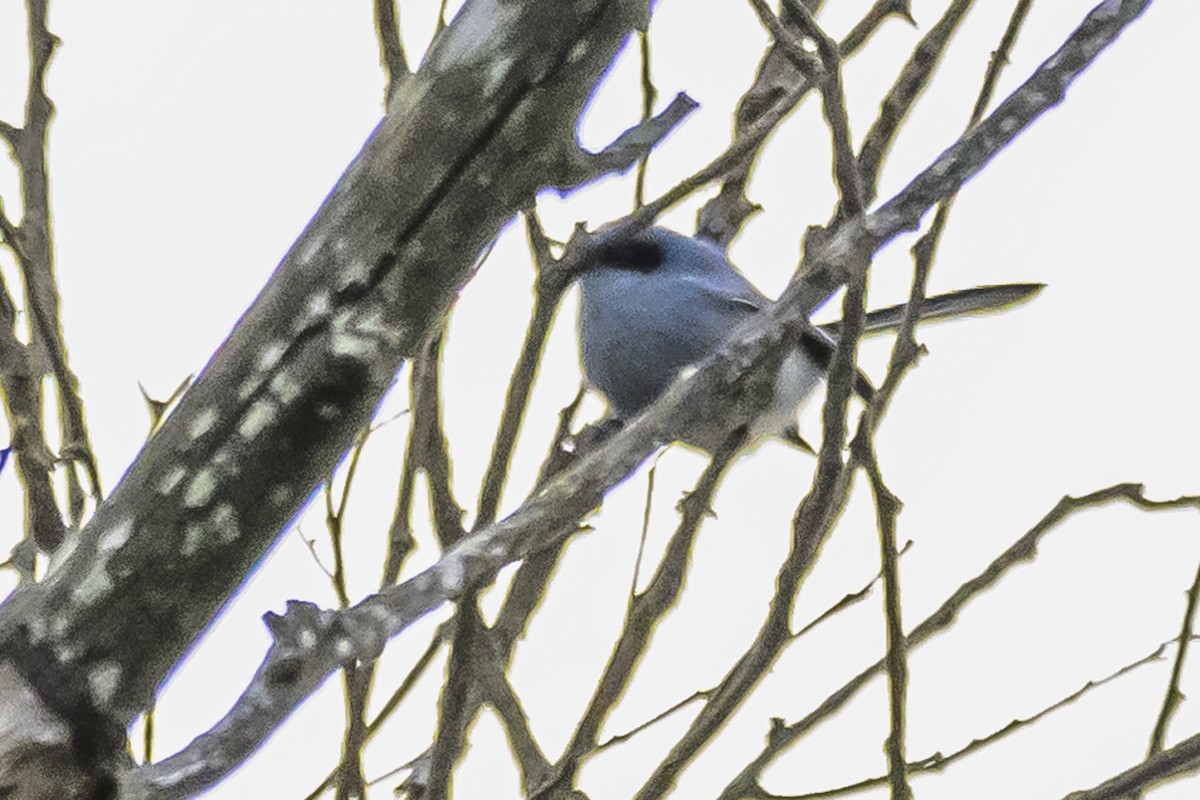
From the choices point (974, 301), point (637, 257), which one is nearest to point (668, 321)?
point (637, 257)

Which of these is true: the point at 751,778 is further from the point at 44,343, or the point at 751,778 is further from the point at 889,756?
the point at 44,343

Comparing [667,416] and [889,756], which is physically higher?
[667,416]

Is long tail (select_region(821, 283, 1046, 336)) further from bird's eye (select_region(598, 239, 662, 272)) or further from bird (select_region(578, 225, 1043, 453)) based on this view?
bird's eye (select_region(598, 239, 662, 272))

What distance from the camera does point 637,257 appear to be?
1734mm

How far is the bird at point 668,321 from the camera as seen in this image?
5.32ft

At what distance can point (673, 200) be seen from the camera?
2.40 ft

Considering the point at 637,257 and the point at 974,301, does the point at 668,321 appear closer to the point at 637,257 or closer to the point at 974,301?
the point at 637,257

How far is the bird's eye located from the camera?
5.66 feet

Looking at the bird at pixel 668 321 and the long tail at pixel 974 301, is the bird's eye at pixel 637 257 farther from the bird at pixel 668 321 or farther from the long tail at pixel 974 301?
the long tail at pixel 974 301

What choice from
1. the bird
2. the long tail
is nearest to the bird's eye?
the bird

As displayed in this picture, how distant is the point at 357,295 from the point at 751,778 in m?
0.36

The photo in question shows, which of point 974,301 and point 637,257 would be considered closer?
point 974,301

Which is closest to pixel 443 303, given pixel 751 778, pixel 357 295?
pixel 357 295

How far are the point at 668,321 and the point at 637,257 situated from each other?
0.12 meters
